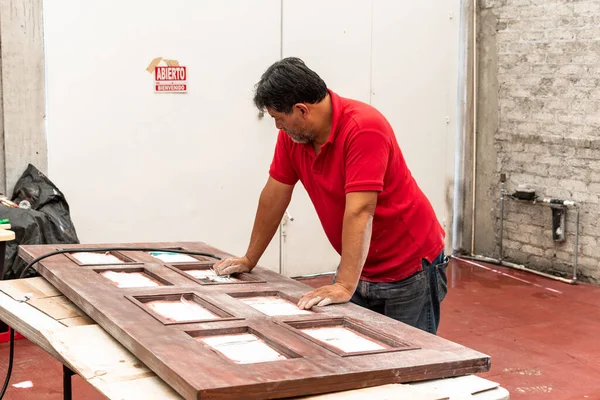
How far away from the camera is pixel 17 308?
8.25 ft

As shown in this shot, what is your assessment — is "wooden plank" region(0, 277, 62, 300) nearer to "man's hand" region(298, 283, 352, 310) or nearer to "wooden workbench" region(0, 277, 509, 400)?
"wooden workbench" region(0, 277, 509, 400)

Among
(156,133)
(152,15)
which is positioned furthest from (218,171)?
(152,15)

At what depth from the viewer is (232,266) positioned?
9.46 ft

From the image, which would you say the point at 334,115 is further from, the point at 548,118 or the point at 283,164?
the point at 548,118

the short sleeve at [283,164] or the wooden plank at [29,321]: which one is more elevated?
the short sleeve at [283,164]

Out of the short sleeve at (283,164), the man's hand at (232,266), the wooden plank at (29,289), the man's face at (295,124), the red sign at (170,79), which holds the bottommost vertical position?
the wooden plank at (29,289)

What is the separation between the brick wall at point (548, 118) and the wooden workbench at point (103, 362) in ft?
14.9

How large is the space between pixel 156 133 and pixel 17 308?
3.11 meters

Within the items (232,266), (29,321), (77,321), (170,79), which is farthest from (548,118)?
(29,321)

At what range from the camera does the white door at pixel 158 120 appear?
17.0 feet

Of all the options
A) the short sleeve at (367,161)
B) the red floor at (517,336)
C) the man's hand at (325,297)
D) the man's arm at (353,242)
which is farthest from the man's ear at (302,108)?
the red floor at (517,336)

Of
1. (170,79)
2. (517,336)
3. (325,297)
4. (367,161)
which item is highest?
(170,79)

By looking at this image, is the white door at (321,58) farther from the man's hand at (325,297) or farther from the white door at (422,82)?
A: the man's hand at (325,297)

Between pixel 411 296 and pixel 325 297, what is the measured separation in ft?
1.44
